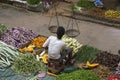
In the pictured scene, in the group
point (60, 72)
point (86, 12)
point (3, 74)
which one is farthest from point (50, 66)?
point (86, 12)

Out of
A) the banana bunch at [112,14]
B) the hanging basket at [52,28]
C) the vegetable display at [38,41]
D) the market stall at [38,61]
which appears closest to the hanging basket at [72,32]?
the hanging basket at [52,28]

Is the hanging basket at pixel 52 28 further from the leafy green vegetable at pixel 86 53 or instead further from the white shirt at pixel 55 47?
the white shirt at pixel 55 47

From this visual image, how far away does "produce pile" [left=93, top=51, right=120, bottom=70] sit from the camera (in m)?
8.57

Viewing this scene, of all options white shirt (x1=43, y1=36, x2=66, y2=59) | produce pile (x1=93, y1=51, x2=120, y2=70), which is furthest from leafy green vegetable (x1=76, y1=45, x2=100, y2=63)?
white shirt (x1=43, y1=36, x2=66, y2=59)

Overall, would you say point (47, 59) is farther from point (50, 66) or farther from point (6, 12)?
point (6, 12)

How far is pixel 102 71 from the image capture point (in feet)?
27.5

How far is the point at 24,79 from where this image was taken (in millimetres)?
8125

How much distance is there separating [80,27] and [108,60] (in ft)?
9.14

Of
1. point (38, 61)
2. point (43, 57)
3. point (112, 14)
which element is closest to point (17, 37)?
point (43, 57)

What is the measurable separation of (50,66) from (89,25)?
3535mm

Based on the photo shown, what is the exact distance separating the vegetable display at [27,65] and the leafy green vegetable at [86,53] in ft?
3.40

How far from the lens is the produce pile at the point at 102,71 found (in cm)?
825

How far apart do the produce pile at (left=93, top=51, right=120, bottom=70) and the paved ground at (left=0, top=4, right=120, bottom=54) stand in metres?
0.75

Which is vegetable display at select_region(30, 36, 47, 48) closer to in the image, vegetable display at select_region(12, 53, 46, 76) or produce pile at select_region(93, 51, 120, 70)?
vegetable display at select_region(12, 53, 46, 76)
